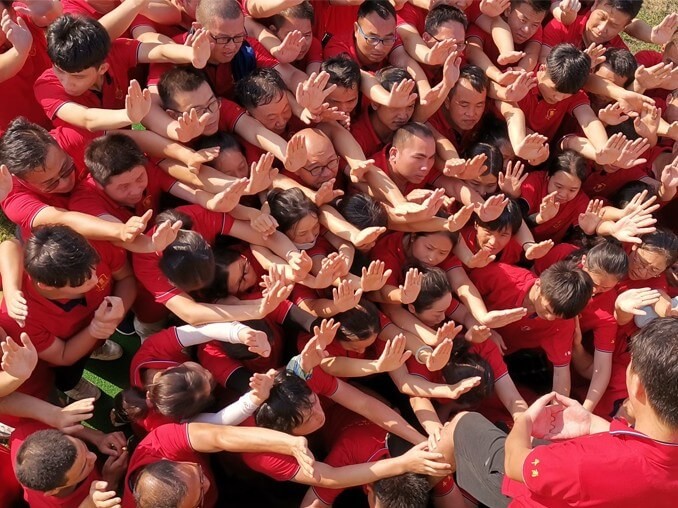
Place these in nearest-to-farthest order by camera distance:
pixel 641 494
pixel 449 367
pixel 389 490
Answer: pixel 641 494, pixel 389 490, pixel 449 367

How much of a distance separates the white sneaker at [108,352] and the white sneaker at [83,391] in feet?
0.63

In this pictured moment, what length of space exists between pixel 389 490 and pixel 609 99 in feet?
11.5

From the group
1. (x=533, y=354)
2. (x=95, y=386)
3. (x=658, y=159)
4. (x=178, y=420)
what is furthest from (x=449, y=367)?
(x=658, y=159)

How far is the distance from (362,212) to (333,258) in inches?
17.8

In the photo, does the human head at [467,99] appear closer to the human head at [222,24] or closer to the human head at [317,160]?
the human head at [317,160]

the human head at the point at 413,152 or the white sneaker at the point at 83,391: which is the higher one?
the human head at the point at 413,152

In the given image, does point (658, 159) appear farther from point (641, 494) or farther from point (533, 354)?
point (641, 494)

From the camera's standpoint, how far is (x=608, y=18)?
4.79m

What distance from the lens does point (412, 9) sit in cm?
484

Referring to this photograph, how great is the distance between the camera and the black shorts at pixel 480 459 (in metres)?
2.92

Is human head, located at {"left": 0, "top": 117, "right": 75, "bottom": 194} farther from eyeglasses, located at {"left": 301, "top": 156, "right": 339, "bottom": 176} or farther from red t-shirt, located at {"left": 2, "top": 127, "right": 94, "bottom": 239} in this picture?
eyeglasses, located at {"left": 301, "top": 156, "right": 339, "bottom": 176}

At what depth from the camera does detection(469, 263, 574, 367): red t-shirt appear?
3898mm

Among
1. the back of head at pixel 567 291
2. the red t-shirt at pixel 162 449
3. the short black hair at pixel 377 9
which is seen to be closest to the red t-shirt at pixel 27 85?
the short black hair at pixel 377 9

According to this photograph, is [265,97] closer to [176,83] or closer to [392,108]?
[176,83]
